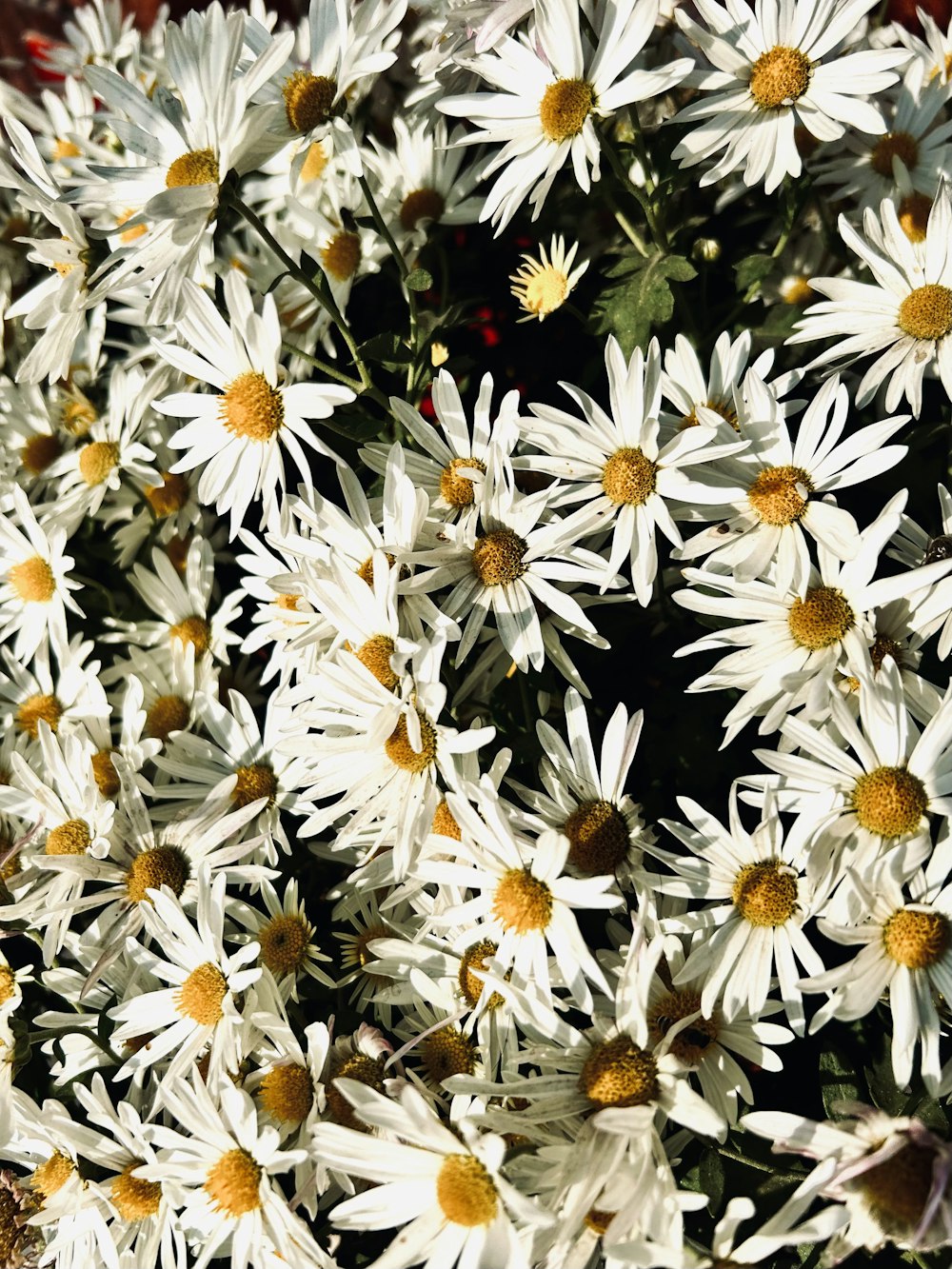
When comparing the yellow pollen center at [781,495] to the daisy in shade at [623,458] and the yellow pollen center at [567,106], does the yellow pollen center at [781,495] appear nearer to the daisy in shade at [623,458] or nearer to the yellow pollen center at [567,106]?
the daisy in shade at [623,458]

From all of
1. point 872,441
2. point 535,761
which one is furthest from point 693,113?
point 535,761

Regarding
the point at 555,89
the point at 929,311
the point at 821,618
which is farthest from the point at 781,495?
the point at 555,89

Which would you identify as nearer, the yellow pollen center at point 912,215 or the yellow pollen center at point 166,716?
the yellow pollen center at point 912,215

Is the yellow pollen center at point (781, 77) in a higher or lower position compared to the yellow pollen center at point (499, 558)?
higher

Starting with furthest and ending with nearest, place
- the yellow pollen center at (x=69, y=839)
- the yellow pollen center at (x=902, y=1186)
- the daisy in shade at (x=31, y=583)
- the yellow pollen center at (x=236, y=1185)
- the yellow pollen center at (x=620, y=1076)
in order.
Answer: the daisy in shade at (x=31, y=583) → the yellow pollen center at (x=69, y=839) → the yellow pollen center at (x=236, y=1185) → the yellow pollen center at (x=620, y=1076) → the yellow pollen center at (x=902, y=1186)

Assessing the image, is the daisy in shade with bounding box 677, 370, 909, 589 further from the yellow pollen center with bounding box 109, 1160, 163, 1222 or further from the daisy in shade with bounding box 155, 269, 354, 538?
the yellow pollen center with bounding box 109, 1160, 163, 1222

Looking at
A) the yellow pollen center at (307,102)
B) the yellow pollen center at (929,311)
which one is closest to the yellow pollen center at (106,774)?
the yellow pollen center at (307,102)
